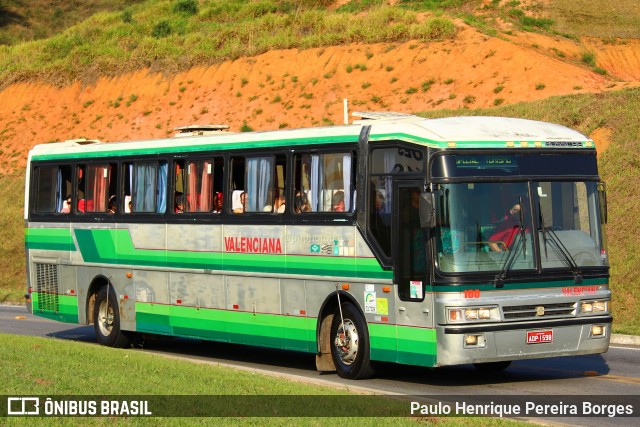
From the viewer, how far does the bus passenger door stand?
13703 millimetres

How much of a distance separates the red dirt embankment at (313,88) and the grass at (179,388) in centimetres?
3348

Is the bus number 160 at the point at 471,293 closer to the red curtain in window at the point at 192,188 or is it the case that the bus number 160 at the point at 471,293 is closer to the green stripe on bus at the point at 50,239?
the red curtain in window at the point at 192,188

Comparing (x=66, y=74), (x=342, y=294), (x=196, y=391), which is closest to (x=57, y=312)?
(x=342, y=294)

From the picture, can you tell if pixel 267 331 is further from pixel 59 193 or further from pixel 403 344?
pixel 59 193

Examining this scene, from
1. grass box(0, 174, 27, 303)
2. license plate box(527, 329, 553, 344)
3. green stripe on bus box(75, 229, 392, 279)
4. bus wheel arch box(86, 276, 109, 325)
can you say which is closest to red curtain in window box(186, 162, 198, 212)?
green stripe on bus box(75, 229, 392, 279)

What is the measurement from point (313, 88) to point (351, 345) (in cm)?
4179

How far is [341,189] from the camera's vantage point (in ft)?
50.1

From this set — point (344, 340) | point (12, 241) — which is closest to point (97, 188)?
point (344, 340)

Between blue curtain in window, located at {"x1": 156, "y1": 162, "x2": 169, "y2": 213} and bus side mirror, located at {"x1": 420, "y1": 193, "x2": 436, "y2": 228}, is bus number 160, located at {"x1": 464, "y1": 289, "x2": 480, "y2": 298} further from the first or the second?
blue curtain in window, located at {"x1": 156, "y1": 162, "x2": 169, "y2": 213}

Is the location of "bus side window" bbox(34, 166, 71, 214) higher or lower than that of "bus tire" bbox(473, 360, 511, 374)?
higher

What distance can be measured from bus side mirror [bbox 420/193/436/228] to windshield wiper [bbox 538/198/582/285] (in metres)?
1.43

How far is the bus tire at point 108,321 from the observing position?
20.0 metres

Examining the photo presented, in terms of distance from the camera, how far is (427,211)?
13.5m

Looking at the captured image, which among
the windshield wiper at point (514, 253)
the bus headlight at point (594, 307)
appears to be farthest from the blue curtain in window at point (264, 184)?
the bus headlight at point (594, 307)
